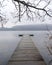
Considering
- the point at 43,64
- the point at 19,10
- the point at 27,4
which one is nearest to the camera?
the point at 43,64

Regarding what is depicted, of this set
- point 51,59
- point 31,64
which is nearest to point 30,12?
point 51,59

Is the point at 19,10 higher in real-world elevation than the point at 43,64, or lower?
higher

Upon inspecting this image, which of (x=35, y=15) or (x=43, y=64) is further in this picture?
(x=35, y=15)

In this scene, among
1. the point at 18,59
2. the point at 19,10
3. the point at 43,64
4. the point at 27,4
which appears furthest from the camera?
the point at 19,10

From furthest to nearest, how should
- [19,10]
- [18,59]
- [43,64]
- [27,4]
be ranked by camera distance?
[19,10] → [27,4] → [18,59] → [43,64]

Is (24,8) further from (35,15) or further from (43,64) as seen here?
(43,64)

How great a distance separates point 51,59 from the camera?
6.15m

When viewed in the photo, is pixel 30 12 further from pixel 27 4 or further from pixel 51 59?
pixel 51 59

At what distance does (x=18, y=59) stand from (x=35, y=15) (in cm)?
344

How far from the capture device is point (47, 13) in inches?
332

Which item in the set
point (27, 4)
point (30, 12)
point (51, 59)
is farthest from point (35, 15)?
point (51, 59)

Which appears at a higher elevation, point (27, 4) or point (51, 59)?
point (27, 4)

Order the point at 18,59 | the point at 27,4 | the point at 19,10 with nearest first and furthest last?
the point at 18,59, the point at 27,4, the point at 19,10

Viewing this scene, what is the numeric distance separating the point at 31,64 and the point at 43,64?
1.03ft
